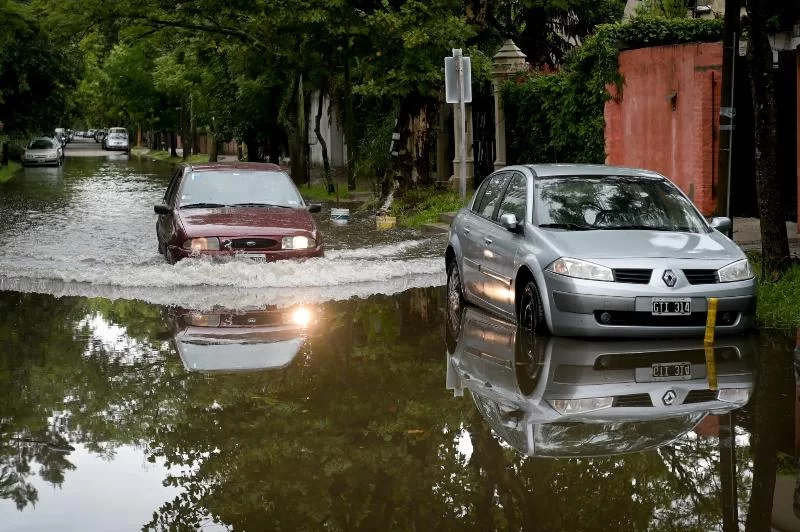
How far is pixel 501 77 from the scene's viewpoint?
27.5 metres

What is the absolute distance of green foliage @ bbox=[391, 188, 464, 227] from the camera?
25203mm

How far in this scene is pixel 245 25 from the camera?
3139 cm

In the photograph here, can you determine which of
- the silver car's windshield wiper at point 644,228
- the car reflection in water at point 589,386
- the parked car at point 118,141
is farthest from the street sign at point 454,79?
the parked car at point 118,141

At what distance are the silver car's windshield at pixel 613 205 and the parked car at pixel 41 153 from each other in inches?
2190

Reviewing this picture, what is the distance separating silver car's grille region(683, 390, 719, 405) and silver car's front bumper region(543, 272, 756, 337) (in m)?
1.97

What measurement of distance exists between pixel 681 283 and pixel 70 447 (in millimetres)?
5380

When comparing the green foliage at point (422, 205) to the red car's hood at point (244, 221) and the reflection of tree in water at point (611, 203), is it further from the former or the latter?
the reflection of tree in water at point (611, 203)

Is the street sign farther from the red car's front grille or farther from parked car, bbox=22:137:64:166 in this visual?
parked car, bbox=22:137:64:166

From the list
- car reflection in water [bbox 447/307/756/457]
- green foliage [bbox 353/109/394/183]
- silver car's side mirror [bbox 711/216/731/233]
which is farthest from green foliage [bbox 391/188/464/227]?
car reflection in water [bbox 447/307/756/457]

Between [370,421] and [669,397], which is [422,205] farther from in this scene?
[370,421]

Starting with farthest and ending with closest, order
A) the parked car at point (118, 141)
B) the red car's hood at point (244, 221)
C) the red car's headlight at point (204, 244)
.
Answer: the parked car at point (118, 141), the red car's hood at point (244, 221), the red car's headlight at point (204, 244)

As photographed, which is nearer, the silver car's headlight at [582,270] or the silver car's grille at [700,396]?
the silver car's grille at [700,396]

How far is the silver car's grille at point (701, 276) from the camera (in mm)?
10727

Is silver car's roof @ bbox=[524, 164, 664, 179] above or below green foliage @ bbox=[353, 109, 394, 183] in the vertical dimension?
above
